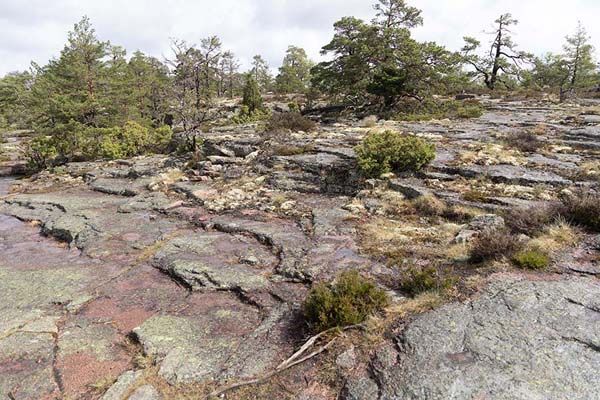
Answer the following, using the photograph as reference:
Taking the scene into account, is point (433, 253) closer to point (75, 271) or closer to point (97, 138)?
point (75, 271)

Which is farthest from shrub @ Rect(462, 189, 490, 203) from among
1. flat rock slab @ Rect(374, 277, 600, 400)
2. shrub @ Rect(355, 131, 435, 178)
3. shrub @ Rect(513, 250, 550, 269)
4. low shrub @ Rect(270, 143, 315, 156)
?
low shrub @ Rect(270, 143, 315, 156)

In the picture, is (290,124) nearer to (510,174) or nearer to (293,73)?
(510,174)

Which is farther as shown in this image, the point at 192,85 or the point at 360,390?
the point at 192,85

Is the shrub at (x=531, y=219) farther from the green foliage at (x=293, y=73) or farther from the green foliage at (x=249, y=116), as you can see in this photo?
the green foliage at (x=293, y=73)

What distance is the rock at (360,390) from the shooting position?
3895 mm

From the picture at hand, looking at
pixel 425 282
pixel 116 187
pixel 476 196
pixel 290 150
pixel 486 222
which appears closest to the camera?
pixel 425 282

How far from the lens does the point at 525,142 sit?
14617mm

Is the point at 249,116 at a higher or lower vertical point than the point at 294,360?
higher

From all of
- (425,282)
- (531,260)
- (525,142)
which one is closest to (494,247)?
(531,260)

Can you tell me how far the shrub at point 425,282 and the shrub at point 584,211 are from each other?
406cm

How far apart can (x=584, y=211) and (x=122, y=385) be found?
30.4 feet

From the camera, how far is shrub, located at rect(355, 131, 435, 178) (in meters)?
12.6

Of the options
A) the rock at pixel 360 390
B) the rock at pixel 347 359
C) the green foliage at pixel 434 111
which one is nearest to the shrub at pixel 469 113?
the green foliage at pixel 434 111

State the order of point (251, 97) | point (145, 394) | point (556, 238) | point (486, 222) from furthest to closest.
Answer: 1. point (251, 97)
2. point (486, 222)
3. point (556, 238)
4. point (145, 394)
